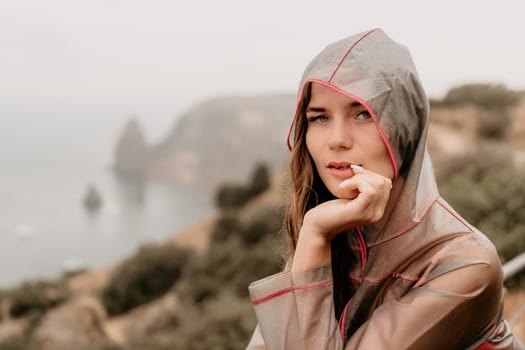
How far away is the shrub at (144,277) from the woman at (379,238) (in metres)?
A: 16.0

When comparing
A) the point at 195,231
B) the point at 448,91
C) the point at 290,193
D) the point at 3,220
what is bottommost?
the point at 3,220

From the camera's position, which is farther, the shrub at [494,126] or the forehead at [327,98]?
the shrub at [494,126]

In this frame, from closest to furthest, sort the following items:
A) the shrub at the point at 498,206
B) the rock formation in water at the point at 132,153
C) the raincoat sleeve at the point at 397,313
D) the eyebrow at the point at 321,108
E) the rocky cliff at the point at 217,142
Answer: the raincoat sleeve at the point at 397,313, the eyebrow at the point at 321,108, the shrub at the point at 498,206, the rocky cliff at the point at 217,142, the rock formation in water at the point at 132,153

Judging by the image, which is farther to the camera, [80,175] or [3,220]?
[80,175]

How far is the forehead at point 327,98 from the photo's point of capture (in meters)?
1.29

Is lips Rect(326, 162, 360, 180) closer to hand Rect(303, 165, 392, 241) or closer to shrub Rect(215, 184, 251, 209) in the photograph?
hand Rect(303, 165, 392, 241)

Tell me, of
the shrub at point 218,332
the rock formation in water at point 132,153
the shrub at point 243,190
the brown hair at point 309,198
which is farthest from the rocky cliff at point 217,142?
the brown hair at point 309,198

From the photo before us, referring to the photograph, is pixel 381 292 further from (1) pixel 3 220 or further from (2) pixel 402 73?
(1) pixel 3 220

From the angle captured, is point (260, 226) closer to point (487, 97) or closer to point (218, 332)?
point (218, 332)

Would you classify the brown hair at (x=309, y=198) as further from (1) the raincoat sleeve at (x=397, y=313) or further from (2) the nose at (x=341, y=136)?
(1) the raincoat sleeve at (x=397, y=313)

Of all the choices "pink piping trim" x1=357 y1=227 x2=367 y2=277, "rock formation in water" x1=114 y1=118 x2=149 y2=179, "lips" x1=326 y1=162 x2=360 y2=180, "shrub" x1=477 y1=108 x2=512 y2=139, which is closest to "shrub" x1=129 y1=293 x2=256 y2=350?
"pink piping trim" x1=357 y1=227 x2=367 y2=277

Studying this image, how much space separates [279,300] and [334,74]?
517mm

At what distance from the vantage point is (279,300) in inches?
49.4

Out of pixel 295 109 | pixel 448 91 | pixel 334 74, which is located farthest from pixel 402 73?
pixel 448 91
